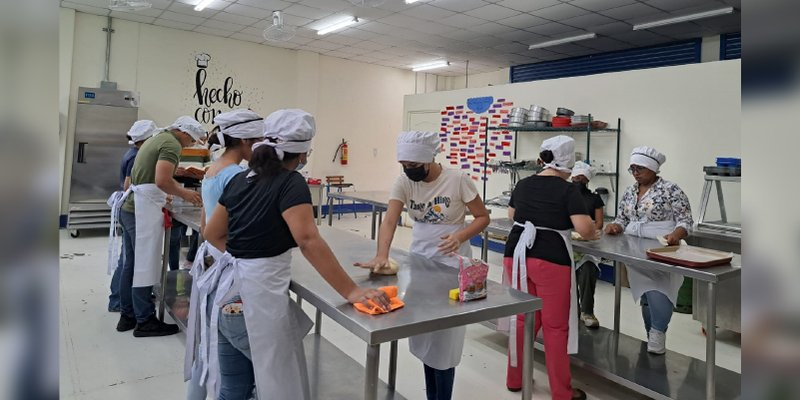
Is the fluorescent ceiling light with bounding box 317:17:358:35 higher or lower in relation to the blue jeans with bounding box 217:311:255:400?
higher

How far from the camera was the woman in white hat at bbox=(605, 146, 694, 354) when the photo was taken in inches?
110

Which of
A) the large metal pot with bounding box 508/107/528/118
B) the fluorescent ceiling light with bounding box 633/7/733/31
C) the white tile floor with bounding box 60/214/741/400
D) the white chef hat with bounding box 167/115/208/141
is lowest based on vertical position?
the white tile floor with bounding box 60/214/741/400

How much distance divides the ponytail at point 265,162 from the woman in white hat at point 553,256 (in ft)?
4.44

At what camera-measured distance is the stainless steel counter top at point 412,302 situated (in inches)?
55.7

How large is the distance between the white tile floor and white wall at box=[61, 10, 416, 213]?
300 centimetres

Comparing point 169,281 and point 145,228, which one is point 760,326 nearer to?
point 145,228

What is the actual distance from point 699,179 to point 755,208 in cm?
508

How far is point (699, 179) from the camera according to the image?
15.0 feet

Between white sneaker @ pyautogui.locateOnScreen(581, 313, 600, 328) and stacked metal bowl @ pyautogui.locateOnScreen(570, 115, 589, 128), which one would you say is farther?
stacked metal bowl @ pyautogui.locateOnScreen(570, 115, 589, 128)

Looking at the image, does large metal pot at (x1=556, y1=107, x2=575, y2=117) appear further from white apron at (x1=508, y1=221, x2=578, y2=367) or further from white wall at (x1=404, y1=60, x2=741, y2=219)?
white apron at (x1=508, y1=221, x2=578, y2=367)

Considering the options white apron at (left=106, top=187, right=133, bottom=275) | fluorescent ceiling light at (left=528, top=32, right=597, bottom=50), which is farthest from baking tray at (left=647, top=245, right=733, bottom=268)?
fluorescent ceiling light at (left=528, top=32, right=597, bottom=50)

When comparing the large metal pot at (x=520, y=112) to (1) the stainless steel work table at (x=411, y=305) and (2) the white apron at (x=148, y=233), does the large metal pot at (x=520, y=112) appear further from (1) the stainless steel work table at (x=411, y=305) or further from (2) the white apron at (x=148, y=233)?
(2) the white apron at (x=148, y=233)

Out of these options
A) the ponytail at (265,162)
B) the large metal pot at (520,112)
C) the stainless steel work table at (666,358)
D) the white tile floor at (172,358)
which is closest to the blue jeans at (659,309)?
the stainless steel work table at (666,358)

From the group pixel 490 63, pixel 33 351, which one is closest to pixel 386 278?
pixel 33 351
